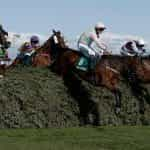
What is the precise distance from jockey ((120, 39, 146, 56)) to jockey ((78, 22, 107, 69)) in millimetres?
1959

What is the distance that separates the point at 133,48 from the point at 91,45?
274 centimetres

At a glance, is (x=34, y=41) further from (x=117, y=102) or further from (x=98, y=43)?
(x=117, y=102)

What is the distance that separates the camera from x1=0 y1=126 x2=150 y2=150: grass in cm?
1260

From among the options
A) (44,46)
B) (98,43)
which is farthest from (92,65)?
(44,46)

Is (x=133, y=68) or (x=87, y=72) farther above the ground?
(x=133, y=68)

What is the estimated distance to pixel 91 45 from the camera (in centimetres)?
1777

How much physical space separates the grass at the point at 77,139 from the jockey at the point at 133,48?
4.71 meters

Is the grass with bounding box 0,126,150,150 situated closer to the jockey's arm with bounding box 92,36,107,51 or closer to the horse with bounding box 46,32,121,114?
the horse with bounding box 46,32,121,114

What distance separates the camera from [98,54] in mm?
18016

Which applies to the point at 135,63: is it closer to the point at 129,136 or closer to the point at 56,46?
the point at 56,46

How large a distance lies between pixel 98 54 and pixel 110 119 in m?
2.33

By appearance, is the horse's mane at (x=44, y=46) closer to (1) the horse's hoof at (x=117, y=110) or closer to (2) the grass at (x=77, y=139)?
(1) the horse's hoof at (x=117, y=110)

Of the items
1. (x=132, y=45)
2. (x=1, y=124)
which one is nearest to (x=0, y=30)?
(x=1, y=124)

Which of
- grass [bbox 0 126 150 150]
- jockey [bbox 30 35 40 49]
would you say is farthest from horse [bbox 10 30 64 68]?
grass [bbox 0 126 150 150]
